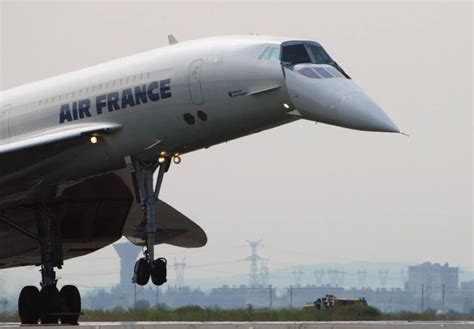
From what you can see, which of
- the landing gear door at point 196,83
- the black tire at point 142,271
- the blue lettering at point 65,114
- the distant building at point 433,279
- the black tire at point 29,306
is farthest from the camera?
the distant building at point 433,279

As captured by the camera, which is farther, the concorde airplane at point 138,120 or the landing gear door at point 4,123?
the landing gear door at point 4,123

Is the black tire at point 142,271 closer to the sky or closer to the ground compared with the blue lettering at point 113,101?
closer to the ground

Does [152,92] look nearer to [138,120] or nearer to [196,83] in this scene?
[138,120]

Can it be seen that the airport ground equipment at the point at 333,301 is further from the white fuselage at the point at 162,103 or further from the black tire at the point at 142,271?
the black tire at the point at 142,271

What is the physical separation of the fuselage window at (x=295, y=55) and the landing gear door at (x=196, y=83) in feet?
6.52

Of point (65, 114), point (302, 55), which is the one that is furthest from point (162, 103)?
point (302, 55)

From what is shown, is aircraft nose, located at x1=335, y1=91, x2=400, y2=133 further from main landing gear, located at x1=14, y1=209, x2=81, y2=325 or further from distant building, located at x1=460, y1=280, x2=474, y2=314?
distant building, located at x1=460, y1=280, x2=474, y2=314

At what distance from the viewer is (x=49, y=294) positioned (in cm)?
4309

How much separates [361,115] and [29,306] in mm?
12827

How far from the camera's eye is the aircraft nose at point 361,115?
34375 mm

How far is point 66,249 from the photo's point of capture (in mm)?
46750

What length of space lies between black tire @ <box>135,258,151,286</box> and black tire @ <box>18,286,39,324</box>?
6.98m

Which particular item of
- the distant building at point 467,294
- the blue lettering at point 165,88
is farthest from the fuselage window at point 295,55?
the distant building at point 467,294

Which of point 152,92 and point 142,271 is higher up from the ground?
point 152,92
